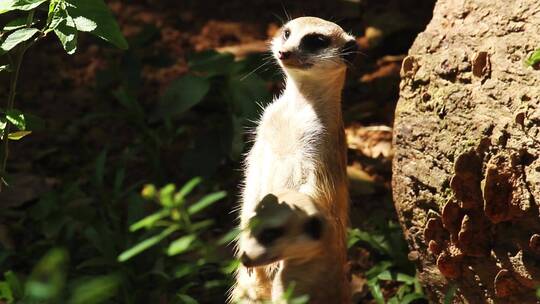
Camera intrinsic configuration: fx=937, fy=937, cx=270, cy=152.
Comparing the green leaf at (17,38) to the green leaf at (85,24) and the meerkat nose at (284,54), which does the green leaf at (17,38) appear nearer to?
the green leaf at (85,24)

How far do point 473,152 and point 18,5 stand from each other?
1669 millimetres

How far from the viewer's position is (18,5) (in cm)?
283

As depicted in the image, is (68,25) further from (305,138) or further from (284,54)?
(305,138)

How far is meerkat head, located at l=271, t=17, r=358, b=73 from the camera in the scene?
3580mm

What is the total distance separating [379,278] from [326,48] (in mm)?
1237

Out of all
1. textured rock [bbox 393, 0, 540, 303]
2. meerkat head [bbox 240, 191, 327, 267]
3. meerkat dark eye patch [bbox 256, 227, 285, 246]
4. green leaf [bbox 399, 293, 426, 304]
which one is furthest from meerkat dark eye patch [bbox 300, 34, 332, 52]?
green leaf [bbox 399, 293, 426, 304]

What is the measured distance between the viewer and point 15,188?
505 centimetres

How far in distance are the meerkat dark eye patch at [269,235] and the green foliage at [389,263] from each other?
4.51 ft

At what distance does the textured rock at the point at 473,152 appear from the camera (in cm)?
327

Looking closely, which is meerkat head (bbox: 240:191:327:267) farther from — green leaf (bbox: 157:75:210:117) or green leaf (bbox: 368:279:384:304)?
green leaf (bbox: 157:75:210:117)

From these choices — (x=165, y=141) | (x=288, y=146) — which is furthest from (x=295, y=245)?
(x=165, y=141)

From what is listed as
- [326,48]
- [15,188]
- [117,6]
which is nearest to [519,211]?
[326,48]

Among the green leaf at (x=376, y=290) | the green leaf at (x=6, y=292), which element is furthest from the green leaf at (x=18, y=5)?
the green leaf at (x=376, y=290)

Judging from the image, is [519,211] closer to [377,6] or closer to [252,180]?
[252,180]
